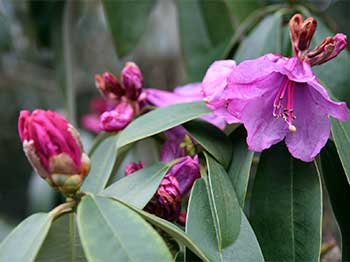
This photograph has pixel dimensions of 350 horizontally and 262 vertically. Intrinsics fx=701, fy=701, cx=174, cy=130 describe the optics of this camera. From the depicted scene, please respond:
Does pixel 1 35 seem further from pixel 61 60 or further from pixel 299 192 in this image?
pixel 299 192

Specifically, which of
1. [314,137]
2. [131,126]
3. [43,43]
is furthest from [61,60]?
[314,137]

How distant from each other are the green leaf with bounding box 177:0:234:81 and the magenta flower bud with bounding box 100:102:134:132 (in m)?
0.56

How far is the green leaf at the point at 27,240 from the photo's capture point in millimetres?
644

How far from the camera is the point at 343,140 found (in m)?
0.82

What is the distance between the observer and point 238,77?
2.64 ft

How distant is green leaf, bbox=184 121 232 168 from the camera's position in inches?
32.5

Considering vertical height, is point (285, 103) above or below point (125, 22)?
below

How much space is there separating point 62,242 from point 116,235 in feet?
0.42

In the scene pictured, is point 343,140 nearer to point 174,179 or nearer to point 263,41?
point 174,179

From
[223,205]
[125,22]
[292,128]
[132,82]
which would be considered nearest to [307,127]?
[292,128]

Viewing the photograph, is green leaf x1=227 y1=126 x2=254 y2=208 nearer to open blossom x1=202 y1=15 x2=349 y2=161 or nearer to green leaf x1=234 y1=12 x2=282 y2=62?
open blossom x1=202 y1=15 x2=349 y2=161

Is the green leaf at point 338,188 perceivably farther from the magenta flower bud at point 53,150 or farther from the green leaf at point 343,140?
the magenta flower bud at point 53,150

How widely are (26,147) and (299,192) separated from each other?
12.5 inches

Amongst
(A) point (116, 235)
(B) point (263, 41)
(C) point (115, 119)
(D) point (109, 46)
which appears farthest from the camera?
(D) point (109, 46)
